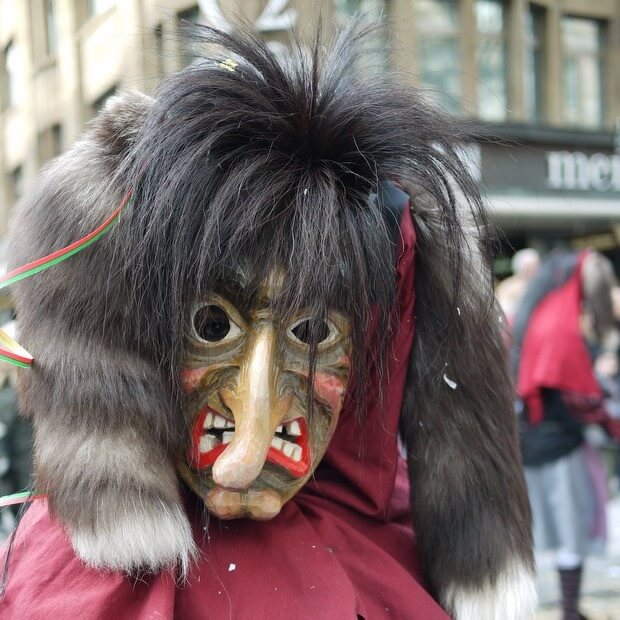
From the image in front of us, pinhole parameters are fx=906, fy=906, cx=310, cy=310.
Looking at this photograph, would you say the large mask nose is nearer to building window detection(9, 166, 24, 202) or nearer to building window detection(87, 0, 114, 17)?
building window detection(87, 0, 114, 17)

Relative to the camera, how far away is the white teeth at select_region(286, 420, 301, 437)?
1.17 meters

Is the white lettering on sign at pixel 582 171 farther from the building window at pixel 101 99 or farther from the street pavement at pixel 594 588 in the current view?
the building window at pixel 101 99

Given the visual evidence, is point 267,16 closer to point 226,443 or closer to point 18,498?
point 226,443

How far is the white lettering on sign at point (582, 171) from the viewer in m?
9.41

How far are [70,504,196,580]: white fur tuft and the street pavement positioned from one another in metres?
2.73

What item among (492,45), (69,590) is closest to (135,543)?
(69,590)

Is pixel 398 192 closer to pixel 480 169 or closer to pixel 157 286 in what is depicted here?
pixel 480 169

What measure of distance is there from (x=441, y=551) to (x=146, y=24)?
894 mm

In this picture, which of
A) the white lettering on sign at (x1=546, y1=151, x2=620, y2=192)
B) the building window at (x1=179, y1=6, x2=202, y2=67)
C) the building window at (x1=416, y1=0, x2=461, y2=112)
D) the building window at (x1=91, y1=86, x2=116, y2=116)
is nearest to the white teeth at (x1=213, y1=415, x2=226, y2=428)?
the building window at (x1=179, y1=6, x2=202, y2=67)

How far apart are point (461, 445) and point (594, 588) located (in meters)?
3.10

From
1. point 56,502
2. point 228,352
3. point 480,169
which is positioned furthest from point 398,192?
point 56,502

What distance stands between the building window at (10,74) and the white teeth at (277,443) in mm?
1005

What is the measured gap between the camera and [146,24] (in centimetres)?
135

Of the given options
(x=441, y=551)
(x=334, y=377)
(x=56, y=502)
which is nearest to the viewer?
(x=56, y=502)
